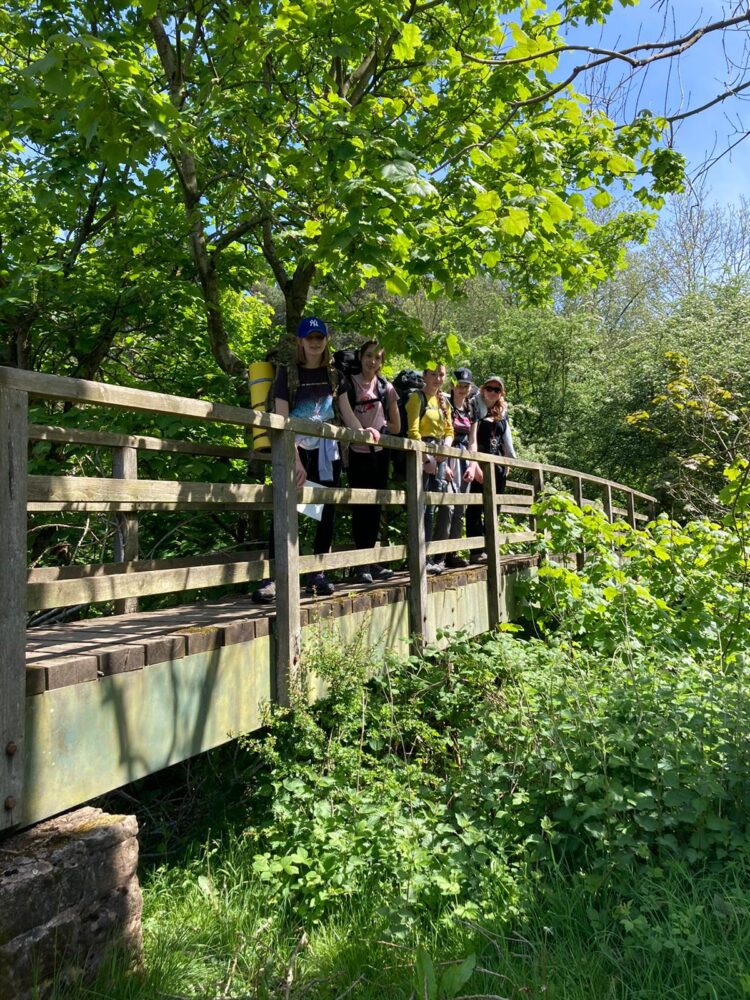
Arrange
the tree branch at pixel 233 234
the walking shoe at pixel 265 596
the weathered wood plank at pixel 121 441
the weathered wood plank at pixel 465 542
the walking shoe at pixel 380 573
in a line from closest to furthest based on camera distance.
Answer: the weathered wood plank at pixel 121 441
the walking shoe at pixel 265 596
the weathered wood plank at pixel 465 542
the walking shoe at pixel 380 573
the tree branch at pixel 233 234

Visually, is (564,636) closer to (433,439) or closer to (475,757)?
(433,439)

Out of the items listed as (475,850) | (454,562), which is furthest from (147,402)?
(454,562)

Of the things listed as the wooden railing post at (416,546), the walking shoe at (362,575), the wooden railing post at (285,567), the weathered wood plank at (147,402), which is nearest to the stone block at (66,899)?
the wooden railing post at (285,567)

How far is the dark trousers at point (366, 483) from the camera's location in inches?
236

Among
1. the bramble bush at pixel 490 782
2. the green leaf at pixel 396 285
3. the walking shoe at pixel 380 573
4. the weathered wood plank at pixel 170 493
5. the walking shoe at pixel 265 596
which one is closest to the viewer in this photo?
the weathered wood plank at pixel 170 493

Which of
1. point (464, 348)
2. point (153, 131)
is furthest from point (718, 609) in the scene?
point (153, 131)

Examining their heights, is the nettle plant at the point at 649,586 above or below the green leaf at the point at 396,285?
below

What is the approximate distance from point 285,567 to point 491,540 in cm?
361

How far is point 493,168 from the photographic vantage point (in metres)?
6.31

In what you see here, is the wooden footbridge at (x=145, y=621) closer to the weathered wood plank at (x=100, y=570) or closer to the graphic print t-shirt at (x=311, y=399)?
the weathered wood plank at (x=100, y=570)

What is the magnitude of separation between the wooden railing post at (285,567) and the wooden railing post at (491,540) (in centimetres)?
343

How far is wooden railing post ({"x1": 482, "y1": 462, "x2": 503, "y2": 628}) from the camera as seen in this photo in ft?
24.7

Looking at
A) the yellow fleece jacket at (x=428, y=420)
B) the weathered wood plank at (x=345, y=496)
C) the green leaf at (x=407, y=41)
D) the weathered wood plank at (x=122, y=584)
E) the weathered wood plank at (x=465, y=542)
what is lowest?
the weathered wood plank at (x=465, y=542)

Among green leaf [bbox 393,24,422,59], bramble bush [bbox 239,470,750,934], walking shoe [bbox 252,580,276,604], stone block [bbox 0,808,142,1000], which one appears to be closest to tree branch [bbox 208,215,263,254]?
green leaf [bbox 393,24,422,59]
